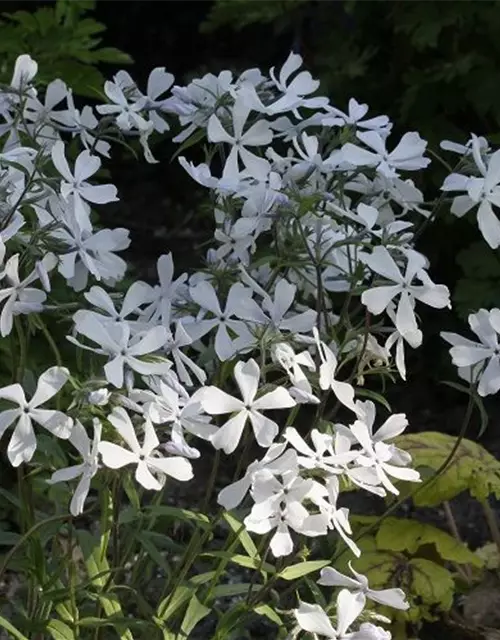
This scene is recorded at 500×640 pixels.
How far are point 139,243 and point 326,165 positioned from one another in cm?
302

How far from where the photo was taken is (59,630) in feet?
5.57

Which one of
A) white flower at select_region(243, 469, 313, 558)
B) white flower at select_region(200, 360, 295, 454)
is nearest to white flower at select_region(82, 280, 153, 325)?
white flower at select_region(200, 360, 295, 454)

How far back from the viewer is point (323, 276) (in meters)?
1.86

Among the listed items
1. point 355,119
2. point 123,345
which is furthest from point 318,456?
point 355,119

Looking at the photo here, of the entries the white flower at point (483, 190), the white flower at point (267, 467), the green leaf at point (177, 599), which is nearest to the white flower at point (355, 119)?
the white flower at point (483, 190)

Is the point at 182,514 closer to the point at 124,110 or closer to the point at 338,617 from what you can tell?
the point at 338,617

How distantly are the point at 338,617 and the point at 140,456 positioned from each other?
0.34 metres

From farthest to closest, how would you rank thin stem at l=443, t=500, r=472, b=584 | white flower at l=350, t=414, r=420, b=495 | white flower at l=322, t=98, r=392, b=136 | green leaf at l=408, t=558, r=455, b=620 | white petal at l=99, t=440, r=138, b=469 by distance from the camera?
thin stem at l=443, t=500, r=472, b=584 → green leaf at l=408, t=558, r=455, b=620 → white flower at l=322, t=98, r=392, b=136 → white flower at l=350, t=414, r=420, b=495 → white petal at l=99, t=440, r=138, b=469

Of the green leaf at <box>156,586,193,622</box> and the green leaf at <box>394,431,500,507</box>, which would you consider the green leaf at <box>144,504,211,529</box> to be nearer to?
the green leaf at <box>156,586,193,622</box>

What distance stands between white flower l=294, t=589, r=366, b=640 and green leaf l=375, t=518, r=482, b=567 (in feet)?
2.52

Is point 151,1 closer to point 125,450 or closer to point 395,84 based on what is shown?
point 395,84

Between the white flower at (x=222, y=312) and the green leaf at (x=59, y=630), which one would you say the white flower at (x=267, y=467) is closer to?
the white flower at (x=222, y=312)

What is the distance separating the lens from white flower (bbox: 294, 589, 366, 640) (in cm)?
154

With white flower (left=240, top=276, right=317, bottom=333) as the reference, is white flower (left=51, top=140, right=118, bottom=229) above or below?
above
